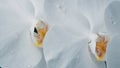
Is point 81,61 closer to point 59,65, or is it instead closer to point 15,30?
point 59,65

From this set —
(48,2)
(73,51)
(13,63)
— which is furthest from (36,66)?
(48,2)

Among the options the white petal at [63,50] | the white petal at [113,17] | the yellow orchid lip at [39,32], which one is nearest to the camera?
the white petal at [113,17]

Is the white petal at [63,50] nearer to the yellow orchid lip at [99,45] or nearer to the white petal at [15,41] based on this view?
the yellow orchid lip at [99,45]

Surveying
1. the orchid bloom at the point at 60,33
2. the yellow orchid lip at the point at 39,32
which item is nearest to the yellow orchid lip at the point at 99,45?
the orchid bloom at the point at 60,33

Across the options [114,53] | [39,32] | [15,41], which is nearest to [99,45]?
[114,53]

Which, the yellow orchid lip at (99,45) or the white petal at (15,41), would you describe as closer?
the yellow orchid lip at (99,45)

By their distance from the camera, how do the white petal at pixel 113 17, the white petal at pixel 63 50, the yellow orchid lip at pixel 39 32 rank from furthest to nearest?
1. the yellow orchid lip at pixel 39 32
2. the white petal at pixel 63 50
3. the white petal at pixel 113 17

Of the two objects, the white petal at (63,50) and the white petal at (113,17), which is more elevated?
the white petal at (113,17)

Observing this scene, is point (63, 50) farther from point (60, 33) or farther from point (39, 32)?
point (39, 32)
